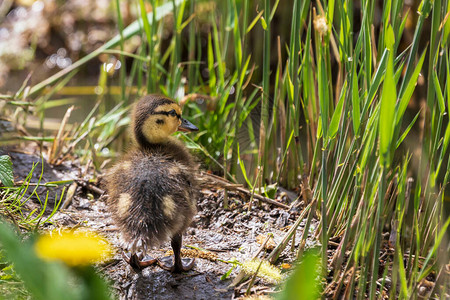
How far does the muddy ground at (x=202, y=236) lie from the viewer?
2418 mm

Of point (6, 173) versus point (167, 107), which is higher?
point (167, 107)

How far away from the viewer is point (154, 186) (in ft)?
7.72

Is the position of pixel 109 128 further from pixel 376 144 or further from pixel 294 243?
pixel 376 144

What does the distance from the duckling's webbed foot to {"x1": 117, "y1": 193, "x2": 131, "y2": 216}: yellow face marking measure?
0.22m

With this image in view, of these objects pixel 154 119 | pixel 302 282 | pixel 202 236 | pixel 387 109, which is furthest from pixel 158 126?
pixel 302 282

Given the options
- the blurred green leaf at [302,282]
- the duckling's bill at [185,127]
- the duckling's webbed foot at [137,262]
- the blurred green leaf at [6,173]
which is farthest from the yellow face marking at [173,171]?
the blurred green leaf at [302,282]

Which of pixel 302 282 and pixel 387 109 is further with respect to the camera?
pixel 387 109

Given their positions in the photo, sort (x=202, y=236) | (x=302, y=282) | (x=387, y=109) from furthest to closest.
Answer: (x=202, y=236), (x=387, y=109), (x=302, y=282)

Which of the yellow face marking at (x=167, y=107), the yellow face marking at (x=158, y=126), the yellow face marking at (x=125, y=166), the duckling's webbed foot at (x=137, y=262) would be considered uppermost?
the yellow face marking at (x=167, y=107)

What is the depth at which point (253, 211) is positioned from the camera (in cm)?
308

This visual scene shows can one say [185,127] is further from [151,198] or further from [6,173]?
[6,173]

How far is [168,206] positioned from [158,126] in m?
0.52

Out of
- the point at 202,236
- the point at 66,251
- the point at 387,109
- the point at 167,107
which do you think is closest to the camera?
the point at 387,109

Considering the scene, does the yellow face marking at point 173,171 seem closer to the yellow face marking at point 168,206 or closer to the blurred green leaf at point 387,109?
the yellow face marking at point 168,206
